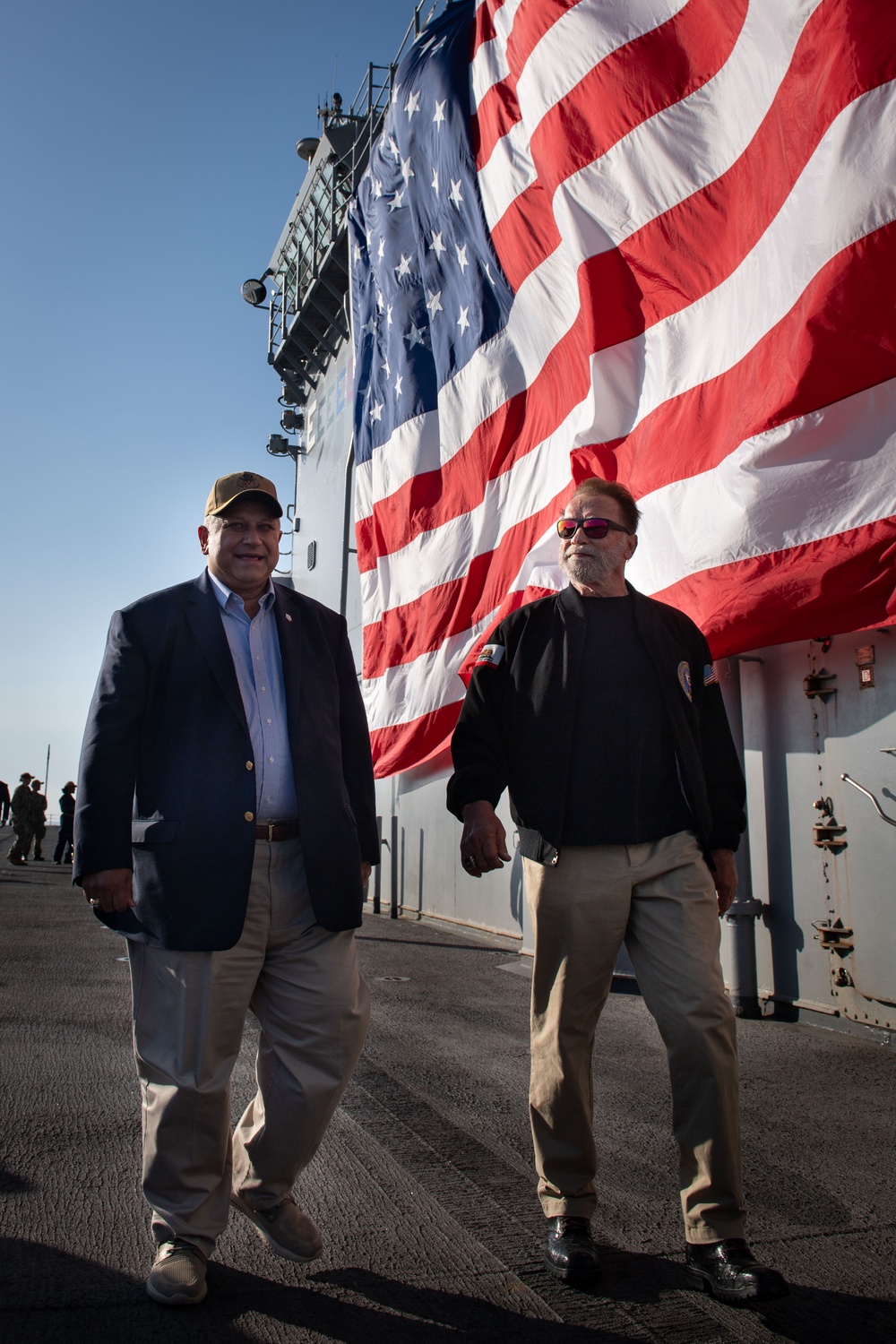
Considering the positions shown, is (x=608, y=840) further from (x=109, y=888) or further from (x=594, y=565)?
(x=109, y=888)

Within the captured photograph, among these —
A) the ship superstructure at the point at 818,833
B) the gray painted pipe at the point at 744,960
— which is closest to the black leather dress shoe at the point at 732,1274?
the ship superstructure at the point at 818,833

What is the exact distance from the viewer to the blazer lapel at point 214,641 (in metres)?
2.41

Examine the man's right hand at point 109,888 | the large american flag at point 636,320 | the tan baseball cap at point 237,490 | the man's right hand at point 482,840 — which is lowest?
the man's right hand at point 109,888

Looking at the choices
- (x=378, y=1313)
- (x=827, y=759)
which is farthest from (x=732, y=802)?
(x=827, y=759)

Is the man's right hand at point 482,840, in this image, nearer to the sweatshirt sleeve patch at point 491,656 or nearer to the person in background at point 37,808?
the sweatshirt sleeve patch at point 491,656

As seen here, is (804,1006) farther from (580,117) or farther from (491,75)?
(491,75)

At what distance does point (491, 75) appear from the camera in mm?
7152

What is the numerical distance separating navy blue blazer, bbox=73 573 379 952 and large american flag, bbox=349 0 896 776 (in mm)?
2719

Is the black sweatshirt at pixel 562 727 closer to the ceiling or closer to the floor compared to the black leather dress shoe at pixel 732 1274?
closer to the ceiling

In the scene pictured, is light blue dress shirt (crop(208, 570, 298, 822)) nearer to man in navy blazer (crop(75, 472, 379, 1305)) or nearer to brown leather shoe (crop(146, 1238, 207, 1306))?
man in navy blazer (crop(75, 472, 379, 1305))

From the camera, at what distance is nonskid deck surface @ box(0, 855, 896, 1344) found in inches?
78.0

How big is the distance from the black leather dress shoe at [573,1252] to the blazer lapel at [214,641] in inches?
54.5

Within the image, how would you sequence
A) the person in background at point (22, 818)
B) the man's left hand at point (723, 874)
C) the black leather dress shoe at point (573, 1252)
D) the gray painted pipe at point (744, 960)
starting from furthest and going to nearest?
the person in background at point (22, 818), the gray painted pipe at point (744, 960), the man's left hand at point (723, 874), the black leather dress shoe at point (573, 1252)

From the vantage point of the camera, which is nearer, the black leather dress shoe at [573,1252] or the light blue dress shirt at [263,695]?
the black leather dress shoe at [573,1252]
